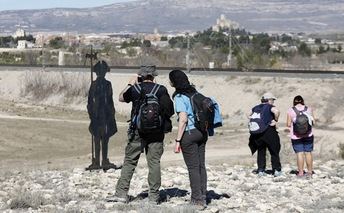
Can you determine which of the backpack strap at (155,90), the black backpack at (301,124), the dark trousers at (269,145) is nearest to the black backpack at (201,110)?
the backpack strap at (155,90)

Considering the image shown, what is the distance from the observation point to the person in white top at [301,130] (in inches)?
628

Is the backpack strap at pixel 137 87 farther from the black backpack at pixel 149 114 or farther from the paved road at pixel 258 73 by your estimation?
the paved road at pixel 258 73

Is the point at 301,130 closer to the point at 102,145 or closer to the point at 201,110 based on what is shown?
the point at 102,145

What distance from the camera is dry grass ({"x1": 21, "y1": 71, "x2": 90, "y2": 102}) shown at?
2304 inches

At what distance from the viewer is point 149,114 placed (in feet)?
39.2

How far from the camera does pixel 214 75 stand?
5472 cm

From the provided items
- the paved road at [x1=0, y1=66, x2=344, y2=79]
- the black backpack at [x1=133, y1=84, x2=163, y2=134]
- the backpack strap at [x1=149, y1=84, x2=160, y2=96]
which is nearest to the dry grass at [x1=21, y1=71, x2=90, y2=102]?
the paved road at [x1=0, y1=66, x2=344, y2=79]

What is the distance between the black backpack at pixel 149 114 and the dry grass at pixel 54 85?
45.3m

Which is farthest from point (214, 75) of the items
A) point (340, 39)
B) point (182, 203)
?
point (340, 39)

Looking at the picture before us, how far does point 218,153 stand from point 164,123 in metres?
15.7

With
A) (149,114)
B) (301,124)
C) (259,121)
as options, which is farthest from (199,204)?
(259,121)

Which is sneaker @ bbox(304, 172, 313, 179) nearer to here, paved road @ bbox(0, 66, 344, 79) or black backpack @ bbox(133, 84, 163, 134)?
black backpack @ bbox(133, 84, 163, 134)

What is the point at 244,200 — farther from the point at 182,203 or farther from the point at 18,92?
the point at 18,92

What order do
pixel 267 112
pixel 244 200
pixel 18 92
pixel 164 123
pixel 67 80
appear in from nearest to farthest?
pixel 164 123
pixel 244 200
pixel 267 112
pixel 67 80
pixel 18 92
